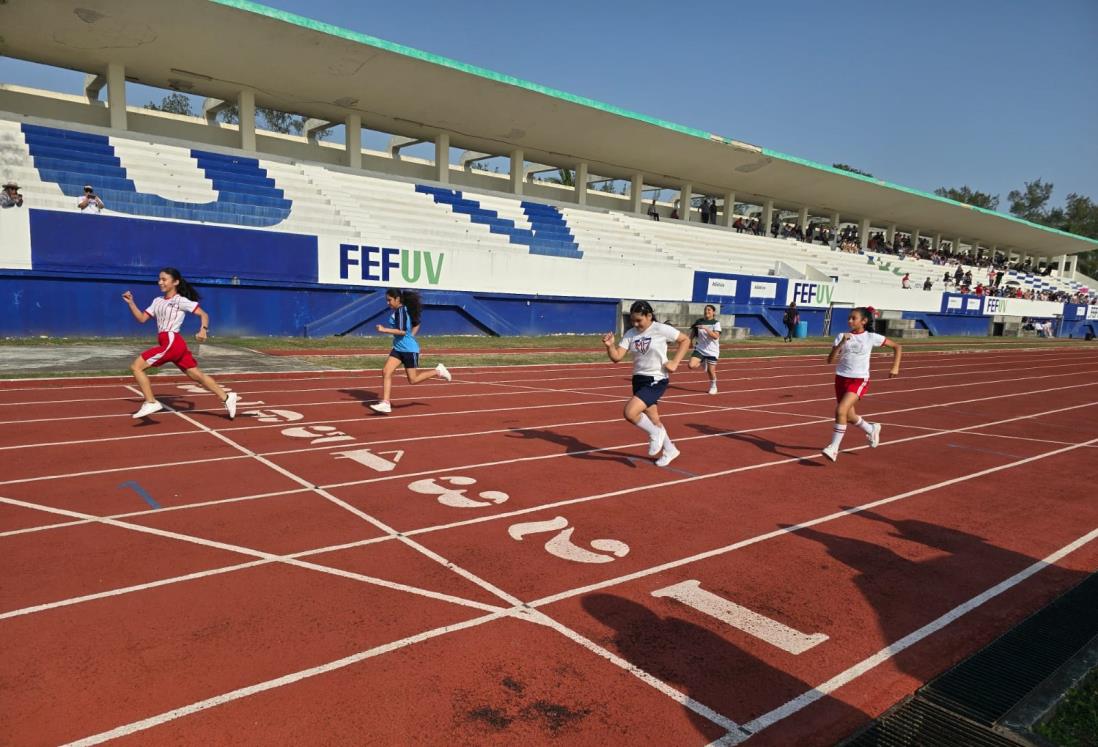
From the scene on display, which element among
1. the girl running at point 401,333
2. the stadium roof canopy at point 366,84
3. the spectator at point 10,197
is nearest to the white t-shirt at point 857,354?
the girl running at point 401,333

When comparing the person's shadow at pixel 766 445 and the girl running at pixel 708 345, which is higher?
the girl running at pixel 708 345

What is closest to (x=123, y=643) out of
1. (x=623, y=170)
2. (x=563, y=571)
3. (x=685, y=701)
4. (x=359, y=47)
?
(x=563, y=571)

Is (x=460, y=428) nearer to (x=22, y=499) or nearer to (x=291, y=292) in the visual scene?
(x=22, y=499)

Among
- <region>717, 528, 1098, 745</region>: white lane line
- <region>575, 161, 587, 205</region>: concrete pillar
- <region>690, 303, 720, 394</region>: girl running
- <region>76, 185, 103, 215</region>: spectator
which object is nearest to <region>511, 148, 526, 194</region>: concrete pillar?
<region>575, 161, 587, 205</region>: concrete pillar

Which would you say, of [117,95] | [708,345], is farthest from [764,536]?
[117,95]

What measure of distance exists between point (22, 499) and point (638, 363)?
5.68 meters

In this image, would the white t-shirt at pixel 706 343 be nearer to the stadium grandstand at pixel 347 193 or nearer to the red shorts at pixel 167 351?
the red shorts at pixel 167 351

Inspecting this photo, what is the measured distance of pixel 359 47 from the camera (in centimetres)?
2416

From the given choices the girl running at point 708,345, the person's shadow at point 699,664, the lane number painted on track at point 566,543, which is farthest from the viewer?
the girl running at point 708,345

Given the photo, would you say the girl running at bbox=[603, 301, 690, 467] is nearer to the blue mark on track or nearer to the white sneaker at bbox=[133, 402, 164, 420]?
the blue mark on track

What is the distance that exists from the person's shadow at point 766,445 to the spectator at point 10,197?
659 inches

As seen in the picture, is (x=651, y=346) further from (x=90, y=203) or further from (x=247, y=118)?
(x=247, y=118)

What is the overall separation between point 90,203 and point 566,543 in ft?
61.9

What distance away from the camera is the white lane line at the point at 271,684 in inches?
106
